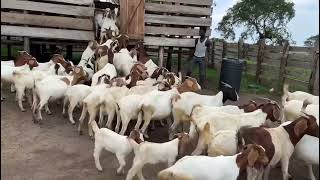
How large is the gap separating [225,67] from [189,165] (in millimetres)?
8430

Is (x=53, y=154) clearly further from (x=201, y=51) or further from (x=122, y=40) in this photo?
(x=201, y=51)

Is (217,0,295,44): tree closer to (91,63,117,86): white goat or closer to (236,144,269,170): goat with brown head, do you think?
(91,63,117,86): white goat

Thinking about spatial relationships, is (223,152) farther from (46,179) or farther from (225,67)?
(225,67)

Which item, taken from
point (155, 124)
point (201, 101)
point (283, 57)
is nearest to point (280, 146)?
point (201, 101)

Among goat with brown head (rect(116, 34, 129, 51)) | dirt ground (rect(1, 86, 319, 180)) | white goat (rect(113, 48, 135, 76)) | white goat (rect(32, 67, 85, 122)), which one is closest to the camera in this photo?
dirt ground (rect(1, 86, 319, 180))

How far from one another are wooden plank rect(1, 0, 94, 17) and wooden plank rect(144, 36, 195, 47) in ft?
6.69

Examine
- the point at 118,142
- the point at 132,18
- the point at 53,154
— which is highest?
the point at 132,18

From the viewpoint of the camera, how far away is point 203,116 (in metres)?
6.18

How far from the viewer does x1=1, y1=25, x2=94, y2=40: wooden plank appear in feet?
37.6

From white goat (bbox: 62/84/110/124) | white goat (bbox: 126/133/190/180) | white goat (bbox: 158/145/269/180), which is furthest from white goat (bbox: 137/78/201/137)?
white goat (bbox: 158/145/269/180)

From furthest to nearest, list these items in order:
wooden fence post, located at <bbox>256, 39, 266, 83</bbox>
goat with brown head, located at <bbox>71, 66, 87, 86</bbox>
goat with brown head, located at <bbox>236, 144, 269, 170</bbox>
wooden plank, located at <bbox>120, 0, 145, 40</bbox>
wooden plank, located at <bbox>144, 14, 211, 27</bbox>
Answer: wooden fence post, located at <bbox>256, 39, 266, 83</bbox>
wooden plank, located at <bbox>144, 14, 211, 27</bbox>
wooden plank, located at <bbox>120, 0, 145, 40</bbox>
goat with brown head, located at <bbox>71, 66, 87, 86</bbox>
goat with brown head, located at <bbox>236, 144, 269, 170</bbox>

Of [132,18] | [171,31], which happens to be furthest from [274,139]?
[171,31]

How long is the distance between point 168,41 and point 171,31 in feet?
1.12

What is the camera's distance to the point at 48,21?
467 inches
